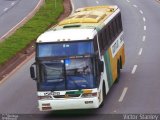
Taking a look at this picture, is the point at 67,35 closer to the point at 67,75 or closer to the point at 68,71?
the point at 68,71

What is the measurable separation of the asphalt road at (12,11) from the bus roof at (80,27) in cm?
1708

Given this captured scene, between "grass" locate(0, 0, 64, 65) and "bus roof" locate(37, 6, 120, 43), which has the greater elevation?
"bus roof" locate(37, 6, 120, 43)

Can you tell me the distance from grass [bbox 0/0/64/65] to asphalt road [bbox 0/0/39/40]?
1517mm

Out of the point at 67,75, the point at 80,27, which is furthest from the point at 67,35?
the point at 67,75

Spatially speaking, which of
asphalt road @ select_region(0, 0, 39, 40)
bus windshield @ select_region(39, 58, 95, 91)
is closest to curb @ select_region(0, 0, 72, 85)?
asphalt road @ select_region(0, 0, 39, 40)

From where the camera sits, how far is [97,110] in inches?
841

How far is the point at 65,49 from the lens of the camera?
2055cm

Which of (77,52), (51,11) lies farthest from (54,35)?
(51,11)

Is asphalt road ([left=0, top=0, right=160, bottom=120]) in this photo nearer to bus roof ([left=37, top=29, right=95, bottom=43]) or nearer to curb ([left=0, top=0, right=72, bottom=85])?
curb ([left=0, top=0, right=72, bottom=85])

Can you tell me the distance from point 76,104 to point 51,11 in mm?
32763

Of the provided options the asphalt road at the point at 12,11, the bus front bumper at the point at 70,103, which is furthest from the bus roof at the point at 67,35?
the asphalt road at the point at 12,11

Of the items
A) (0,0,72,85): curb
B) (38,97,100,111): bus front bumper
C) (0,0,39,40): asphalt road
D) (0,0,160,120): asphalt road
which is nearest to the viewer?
(38,97,100,111): bus front bumper

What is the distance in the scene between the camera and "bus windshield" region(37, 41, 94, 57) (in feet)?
67.1

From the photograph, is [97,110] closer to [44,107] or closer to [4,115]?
[44,107]
